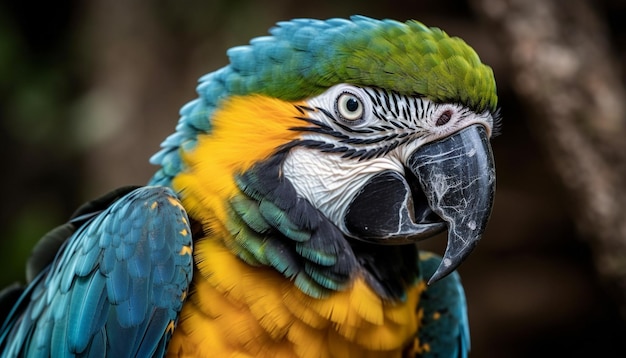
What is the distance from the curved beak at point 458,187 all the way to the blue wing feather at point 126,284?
1.97 ft

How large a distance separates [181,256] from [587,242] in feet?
6.62

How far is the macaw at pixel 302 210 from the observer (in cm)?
171

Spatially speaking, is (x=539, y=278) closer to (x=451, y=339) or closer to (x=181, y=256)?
(x=451, y=339)

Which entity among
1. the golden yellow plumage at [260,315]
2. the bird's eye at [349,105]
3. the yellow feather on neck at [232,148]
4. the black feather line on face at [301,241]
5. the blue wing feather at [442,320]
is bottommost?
the blue wing feather at [442,320]

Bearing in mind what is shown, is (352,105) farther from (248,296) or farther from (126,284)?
(126,284)

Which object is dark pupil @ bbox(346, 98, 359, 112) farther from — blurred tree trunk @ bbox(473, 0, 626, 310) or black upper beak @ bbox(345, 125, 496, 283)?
blurred tree trunk @ bbox(473, 0, 626, 310)

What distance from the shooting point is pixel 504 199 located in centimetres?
438

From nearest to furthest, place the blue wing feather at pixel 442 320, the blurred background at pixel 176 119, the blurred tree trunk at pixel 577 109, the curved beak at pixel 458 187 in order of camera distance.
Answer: the curved beak at pixel 458 187
the blue wing feather at pixel 442 320
the blurred tree trunk at pixel 577 109
the blurred background at pixel 176 119

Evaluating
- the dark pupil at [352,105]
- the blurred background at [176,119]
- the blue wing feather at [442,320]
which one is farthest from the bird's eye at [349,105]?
the blurred background at [176,119]

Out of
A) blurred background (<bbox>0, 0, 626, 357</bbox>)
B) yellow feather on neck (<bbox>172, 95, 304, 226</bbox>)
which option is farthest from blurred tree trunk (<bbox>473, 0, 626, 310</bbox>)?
yellow feather on neck (<bbox>172, 95, 304, 226</bbox>)

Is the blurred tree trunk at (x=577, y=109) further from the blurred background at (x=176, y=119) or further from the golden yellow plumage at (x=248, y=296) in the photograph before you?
the golden yellow plumage at (x=248, y=296)

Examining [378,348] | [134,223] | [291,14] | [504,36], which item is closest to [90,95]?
[291,14]

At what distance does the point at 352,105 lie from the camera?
1771 millimetres

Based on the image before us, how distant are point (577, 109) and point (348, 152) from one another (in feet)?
5.33
